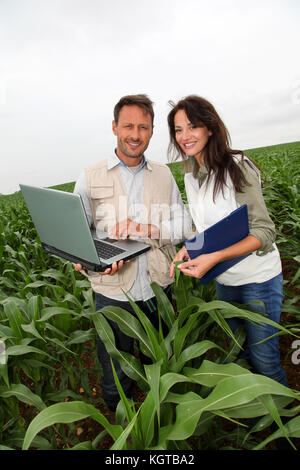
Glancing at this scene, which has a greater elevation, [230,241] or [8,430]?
[230,241]

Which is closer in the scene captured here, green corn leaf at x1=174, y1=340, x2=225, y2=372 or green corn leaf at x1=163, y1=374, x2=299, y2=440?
green corn leaf at x1=163, y1=374, x2=299, y2=440

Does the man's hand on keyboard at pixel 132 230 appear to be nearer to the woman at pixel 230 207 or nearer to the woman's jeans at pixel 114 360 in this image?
the woman at pixel 230 207

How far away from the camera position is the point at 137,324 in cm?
114

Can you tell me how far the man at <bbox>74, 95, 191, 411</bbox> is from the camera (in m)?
1.25

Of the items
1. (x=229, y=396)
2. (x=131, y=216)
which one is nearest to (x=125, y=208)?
(x=131, y=216)

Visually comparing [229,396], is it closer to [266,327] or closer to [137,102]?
[266,327]

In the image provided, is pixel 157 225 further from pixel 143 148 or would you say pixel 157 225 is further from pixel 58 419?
pixel 58 419

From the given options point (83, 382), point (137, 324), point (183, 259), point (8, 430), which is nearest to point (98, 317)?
point (137, 324)

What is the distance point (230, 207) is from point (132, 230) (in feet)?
1.42

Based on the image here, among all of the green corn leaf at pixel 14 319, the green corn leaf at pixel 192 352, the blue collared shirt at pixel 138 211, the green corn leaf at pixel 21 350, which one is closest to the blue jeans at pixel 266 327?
the green corn leaf at pixel 192 352

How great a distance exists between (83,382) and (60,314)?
16.5 inches

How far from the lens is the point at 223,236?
92 cm

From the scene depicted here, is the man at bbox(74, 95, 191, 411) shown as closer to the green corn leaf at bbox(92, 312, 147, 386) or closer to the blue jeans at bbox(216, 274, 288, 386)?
the green corn leaf at bbox(92, 312, 147, 386)

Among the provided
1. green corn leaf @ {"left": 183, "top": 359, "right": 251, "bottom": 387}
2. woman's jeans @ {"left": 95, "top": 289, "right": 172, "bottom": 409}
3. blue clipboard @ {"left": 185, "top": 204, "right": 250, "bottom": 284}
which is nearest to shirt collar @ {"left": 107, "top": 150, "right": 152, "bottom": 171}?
blue clipboard @ {"left": 185, "top": 204, "right": 250, "bottom": 284}
